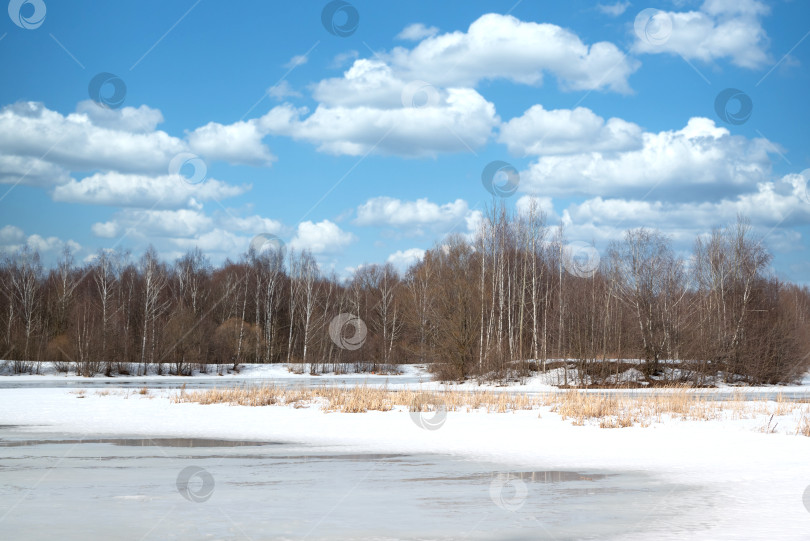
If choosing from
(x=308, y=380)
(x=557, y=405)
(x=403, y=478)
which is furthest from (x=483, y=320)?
(x=403, y=478)

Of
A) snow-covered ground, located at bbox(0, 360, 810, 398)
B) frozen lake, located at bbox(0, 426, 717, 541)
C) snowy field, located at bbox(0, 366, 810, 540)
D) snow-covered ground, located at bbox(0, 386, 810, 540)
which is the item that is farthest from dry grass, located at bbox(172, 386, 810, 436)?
snow-covered ground, located at bbox(0, 360, 810, 398)

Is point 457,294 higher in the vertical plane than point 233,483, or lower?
higher

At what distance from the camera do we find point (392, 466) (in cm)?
1338

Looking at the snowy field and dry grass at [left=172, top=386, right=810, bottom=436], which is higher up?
dry grass at [left=172, top=386, right=810, bottom=436]

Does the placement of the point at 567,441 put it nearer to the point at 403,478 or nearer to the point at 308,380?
the point at 403,478

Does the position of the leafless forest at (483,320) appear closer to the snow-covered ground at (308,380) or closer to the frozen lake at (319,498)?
the snow-covered ground at (308,380)

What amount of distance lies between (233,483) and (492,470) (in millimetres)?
4445

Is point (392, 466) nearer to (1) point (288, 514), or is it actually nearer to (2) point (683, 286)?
(1) point (288, 514)

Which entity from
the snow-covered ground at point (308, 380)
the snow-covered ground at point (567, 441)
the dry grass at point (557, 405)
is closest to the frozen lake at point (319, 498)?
the snow-covered ground at point (567, 441)

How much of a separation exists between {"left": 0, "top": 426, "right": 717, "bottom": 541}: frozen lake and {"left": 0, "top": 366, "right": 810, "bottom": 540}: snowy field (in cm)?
4

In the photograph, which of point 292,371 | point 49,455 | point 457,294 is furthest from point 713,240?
point 49,455

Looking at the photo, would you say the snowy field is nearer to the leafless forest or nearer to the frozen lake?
the frozen lake

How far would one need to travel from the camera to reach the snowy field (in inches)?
332

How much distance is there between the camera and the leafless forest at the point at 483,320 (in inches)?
1811
